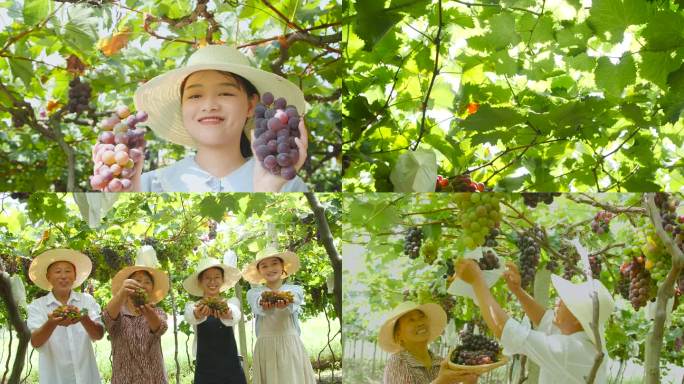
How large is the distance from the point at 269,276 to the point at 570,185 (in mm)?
1306

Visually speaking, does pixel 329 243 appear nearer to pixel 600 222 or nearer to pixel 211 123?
Answer: pixel 211 123

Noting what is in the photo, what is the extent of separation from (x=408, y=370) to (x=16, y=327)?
5.12ft

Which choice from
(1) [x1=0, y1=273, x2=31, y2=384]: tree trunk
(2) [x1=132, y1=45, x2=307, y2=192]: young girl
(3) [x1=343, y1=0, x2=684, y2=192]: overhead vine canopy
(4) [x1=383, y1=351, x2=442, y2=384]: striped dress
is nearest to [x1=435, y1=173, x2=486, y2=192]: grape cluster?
(3) [x1=343, y1=0, x2=684, y2=192]: overhead vine canopy

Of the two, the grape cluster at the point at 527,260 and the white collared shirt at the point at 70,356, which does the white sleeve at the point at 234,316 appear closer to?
the white collared shirt at the point at 70,356

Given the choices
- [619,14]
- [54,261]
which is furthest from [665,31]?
[54,261]

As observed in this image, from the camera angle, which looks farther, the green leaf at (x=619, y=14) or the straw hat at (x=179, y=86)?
the straw hat at (x=179, y=86)

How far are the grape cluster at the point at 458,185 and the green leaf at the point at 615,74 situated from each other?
0.76m

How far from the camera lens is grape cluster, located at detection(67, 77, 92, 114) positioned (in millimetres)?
3268

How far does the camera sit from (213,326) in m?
3.25

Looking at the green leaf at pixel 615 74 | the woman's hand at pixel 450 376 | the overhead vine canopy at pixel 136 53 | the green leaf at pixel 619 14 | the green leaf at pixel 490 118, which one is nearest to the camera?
the green leaf at pixel 619 14

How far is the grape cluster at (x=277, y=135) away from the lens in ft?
10.5

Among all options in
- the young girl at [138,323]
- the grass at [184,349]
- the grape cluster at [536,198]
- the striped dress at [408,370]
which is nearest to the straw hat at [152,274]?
the young girl at [138,323]

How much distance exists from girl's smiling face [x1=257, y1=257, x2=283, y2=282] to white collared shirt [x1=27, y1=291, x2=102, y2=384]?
67 cm

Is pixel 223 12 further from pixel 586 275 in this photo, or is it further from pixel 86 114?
pixel 586 275
